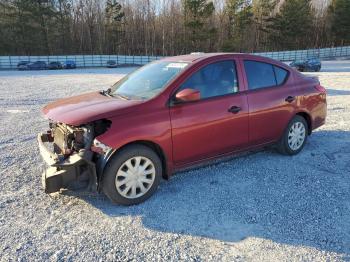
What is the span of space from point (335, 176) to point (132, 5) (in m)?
62.1

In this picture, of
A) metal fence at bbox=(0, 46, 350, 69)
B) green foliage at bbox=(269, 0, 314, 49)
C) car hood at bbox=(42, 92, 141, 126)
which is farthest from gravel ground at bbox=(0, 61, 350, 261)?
green foliage at bbox=(269, 0, 314, 49)

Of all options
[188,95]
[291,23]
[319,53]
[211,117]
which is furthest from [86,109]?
[291,23]

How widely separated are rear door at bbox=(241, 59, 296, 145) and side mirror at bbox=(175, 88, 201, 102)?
112cm

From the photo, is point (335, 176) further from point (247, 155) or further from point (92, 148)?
point (92, 148)

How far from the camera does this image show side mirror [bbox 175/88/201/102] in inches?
163

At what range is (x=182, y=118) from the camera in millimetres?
4289

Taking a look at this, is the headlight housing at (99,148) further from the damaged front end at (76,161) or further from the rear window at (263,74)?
the rear window at (263,74)

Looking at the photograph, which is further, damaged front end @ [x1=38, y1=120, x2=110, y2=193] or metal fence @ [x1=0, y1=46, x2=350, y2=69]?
metal fence @ [x1=0, y1=46, x2=350, y2=69]

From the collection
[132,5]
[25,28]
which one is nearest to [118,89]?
[25,28]

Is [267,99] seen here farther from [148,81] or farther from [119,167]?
[119,167]

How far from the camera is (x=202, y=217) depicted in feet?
12.7

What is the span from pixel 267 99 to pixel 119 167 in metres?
2.53

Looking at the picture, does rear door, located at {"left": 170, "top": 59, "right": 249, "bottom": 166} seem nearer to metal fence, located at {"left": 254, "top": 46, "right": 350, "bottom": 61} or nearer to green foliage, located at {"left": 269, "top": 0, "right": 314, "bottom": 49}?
metal fence, located at {"left": 254, "top": 46, "right": 350, "bottom": 61}

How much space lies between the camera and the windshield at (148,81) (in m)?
4.45
